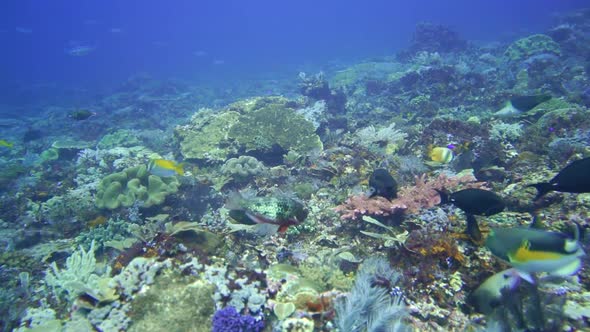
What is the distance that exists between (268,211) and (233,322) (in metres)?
1.23

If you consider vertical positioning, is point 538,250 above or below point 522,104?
below

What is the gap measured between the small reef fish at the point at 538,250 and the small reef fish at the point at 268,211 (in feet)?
6.55

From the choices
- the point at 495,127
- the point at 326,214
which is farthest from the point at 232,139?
the point at 495,127

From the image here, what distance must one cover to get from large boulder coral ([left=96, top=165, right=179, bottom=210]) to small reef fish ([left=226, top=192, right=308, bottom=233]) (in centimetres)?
410

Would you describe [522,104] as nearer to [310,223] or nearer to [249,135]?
[310,223]

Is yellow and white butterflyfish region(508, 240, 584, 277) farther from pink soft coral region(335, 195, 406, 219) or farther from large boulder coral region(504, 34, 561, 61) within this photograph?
large boulder coral region(504, 34, 561, 61)

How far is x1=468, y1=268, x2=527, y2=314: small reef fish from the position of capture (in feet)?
11.6

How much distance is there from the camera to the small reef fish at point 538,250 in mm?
2627

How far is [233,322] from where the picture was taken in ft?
10.9

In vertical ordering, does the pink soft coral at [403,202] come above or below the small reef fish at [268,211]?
below

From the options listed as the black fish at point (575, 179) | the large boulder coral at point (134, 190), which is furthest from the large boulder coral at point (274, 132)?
the black fish at point (575, 179)

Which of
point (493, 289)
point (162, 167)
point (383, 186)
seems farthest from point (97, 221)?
point (493, 289)

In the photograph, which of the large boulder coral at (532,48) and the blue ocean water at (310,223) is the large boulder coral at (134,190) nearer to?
the blue ocean water at (310,223)

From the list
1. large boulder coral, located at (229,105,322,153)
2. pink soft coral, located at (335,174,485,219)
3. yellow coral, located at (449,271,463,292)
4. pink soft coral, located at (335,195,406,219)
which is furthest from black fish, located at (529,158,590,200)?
large boulder coral, located at (229,105,322,153)
